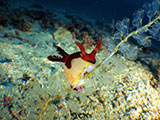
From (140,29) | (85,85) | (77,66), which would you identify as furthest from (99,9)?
(77,66)

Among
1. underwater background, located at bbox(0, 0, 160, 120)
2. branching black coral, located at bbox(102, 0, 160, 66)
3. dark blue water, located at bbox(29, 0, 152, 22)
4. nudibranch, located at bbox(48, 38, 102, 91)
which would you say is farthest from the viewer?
dark blue water, located at bbox(29, 0, 152, 22)

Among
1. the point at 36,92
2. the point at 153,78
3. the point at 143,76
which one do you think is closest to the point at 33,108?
the point at 36,92

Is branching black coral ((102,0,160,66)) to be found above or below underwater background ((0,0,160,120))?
above

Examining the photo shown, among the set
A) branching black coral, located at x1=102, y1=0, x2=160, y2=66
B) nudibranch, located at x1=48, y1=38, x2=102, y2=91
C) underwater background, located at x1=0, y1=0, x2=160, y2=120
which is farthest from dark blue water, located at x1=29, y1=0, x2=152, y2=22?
nudibranch, located at x1=48, y1=38, x2=102, y2=91

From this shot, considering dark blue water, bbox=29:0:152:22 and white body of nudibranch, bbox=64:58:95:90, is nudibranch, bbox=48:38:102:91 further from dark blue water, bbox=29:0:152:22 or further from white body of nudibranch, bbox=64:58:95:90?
dark blue water, bbox=29:0:152:22

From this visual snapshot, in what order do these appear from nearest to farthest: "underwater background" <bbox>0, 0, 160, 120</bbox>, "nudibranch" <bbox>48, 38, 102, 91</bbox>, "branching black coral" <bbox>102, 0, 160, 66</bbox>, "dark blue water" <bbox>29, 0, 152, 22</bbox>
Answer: "nudibranch" <bbox>48, 38, 102, 91</bbox> < "underwater background" <bbox>0, 0, 160, 120</bbox> < "branching black coral" <bbox>102, 0, 160, 66</bbox> < "dark blue water" <bbox>29, 0, 152, 22</bbox>

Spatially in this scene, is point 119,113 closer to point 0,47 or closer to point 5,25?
point 0,47

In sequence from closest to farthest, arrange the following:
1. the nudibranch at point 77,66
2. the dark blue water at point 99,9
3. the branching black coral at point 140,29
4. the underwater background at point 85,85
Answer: the nudibranch at point 77,66
the underwater background at point 85,85
the branching black coral at point 140,29
the dark blue water at point 99,9

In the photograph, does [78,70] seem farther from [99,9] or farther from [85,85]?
[99,9]

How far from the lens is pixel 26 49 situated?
3555mm

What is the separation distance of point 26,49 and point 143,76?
379cm

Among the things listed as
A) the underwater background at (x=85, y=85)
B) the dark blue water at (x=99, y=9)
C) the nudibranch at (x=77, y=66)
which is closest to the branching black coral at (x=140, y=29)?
the underwater background at (x=85, y=85)

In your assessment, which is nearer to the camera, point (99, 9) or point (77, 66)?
point (77, 66)

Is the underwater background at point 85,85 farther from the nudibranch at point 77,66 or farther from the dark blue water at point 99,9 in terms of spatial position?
the dark blue water at point 99,9
